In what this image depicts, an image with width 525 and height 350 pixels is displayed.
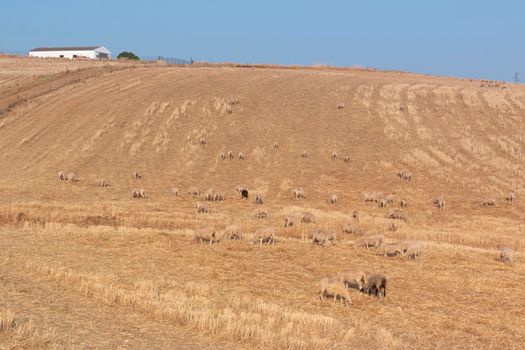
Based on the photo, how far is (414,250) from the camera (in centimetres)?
2689

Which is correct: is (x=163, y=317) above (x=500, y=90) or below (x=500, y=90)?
below

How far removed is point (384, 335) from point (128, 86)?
64038 mm

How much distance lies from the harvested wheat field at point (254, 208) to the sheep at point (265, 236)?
0.95 ft

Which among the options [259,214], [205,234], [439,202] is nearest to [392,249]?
[205,234]

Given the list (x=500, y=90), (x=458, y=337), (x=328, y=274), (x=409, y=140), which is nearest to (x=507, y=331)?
(x=458, y=337)

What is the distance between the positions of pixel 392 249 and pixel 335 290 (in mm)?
7984

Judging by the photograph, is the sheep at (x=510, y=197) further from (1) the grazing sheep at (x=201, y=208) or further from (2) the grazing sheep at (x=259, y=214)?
(1) the grazing sheep at (x=201, y=208)

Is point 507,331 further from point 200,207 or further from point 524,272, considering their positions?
point 200,207

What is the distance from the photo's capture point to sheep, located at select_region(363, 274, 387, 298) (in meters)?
20.7

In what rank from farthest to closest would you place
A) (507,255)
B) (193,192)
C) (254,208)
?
(193,192) < (254,208) < (507,255)

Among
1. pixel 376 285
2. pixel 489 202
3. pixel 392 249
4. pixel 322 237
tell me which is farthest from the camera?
pixel 489 202

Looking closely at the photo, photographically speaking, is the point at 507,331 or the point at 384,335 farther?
the point at 507,331

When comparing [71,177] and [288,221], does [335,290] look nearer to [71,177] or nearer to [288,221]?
[288,221]

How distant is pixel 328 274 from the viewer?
23.8 metres
